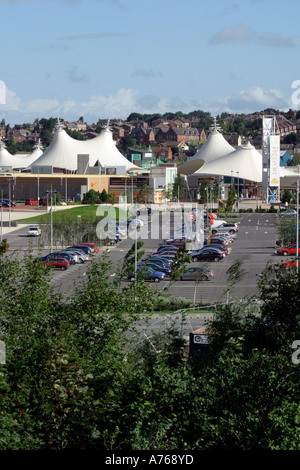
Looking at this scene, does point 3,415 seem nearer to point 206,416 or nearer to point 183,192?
point 206,416

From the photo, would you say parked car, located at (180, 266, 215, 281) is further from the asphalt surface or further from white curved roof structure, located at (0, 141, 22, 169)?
white curved roof structure, located at (0, 141, 22, 169)

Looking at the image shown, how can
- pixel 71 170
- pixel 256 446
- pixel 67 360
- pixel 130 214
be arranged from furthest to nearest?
pixel 71 170 → pixel 130 214 → pixel 67 360 → pixel 256 446

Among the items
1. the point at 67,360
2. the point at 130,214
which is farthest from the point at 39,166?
the point at 67,360

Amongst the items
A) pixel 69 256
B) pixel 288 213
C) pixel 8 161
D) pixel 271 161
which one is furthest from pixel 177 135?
pixel 69 256

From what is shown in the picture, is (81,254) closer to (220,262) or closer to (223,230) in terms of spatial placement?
(220,262)

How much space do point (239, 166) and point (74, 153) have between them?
15074 millimetres

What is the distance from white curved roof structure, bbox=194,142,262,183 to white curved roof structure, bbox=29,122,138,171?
339 inches

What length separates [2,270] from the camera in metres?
12.0

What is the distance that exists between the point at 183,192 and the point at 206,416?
52.7m

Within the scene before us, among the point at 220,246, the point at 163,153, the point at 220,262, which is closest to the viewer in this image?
the point at 220,262

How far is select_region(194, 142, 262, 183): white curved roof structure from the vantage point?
60594mm

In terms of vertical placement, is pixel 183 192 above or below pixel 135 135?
below

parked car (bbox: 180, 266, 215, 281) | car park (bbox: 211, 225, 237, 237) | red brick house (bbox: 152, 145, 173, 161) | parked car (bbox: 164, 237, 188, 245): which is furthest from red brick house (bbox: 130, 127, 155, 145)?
parked car (bbox: 180, 266, 215, 281)

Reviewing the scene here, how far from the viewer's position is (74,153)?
67250mm
